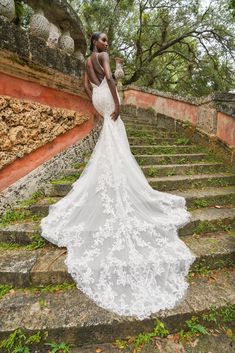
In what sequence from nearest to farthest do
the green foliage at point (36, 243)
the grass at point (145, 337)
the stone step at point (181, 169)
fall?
1. the grass at point (145, 337)
2. the green foliage at point (36, 243)
3. the stone step at point (181, 169)

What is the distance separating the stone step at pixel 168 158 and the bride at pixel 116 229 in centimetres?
123

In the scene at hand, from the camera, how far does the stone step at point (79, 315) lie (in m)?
1.77

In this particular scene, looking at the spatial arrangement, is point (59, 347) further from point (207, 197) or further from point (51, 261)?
A: point (207, 197)

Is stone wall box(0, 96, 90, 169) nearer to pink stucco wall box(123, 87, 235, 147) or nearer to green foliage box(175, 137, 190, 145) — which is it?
green foliage box(175, 137, 190, 145)

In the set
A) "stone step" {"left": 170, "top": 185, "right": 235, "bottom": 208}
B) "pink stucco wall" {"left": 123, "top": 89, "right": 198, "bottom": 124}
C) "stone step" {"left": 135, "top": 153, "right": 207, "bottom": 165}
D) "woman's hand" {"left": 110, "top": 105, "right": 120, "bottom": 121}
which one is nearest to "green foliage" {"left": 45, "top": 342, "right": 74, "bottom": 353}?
"stone step" {"left": 170, "top": 185, "right": 235, "bottom": 208}

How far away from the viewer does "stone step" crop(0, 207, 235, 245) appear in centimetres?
250

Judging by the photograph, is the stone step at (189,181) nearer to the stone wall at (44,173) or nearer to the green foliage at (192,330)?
the stone wall at (44,173)

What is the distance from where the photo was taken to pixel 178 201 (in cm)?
297

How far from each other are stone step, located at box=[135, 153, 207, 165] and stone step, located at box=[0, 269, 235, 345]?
2388 mm

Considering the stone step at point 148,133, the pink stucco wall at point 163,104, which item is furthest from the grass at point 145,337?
the pink stucco wall at point 163,104

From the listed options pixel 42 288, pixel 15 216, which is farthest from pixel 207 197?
pixel 15 216

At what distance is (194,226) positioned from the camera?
2803mm

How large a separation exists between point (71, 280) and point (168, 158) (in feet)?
9.02

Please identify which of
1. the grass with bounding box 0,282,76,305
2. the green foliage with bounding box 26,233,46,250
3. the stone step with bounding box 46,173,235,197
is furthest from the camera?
the stone step with bounding box 46,173,235,197
